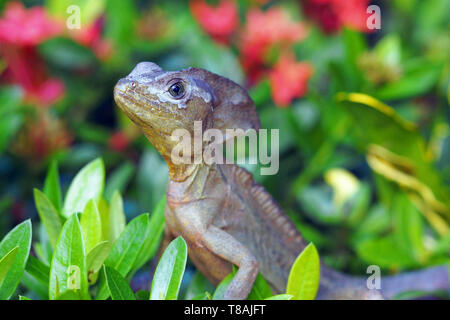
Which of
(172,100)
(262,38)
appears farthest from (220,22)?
(172,100)

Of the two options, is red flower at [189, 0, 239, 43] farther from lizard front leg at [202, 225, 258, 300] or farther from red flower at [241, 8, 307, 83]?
lizard front leg at [202, 225, 258, 300]

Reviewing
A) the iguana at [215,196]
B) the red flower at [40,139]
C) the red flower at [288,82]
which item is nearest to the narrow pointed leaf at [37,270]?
the iguana at [215,196]

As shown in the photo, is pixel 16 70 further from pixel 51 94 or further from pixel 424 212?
pixel 424 212

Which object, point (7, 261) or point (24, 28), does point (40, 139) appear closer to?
point (24, 28)

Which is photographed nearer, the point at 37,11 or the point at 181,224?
the point at 181,224

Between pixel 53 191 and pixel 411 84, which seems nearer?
pixel 53 191

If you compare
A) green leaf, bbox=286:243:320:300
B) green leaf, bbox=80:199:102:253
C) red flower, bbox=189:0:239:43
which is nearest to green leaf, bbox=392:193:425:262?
green leaf, bbox=286:243:320:300
